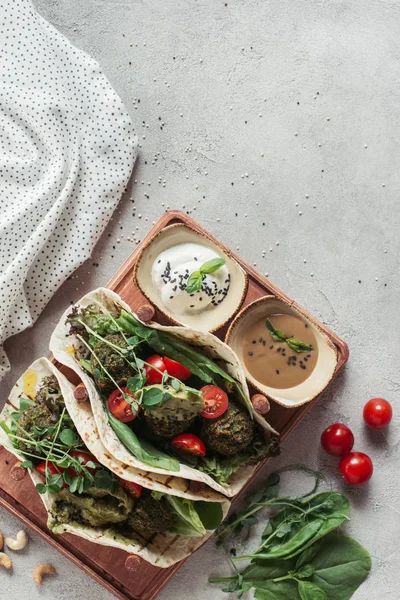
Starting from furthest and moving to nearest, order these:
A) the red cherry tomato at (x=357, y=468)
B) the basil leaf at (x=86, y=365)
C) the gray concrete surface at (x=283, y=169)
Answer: the gray concrete surface at (x=283, y=169) < the red cherry tomato at (x=357, y=468) < the basil leaf at (x=86, y=365)

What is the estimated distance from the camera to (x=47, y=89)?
3686 mm

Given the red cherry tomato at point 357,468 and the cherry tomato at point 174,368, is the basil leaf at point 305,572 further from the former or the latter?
the cherry tomato at point 174,368

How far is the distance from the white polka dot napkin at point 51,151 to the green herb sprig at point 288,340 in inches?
41.9

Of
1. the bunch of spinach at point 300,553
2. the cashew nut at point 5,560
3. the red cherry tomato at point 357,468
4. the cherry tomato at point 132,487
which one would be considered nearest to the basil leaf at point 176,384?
the cherry tomato at point 132,487

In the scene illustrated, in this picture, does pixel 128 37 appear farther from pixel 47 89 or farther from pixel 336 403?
pixel 336 403

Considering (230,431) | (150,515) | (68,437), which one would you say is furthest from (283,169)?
(150,515)

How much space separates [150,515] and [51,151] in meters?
1.87

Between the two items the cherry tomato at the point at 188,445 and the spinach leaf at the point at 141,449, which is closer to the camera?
the spinach leaf at the point at 141,449

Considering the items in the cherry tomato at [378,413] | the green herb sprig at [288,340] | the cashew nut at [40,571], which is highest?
the green herb sprig at [288,340]

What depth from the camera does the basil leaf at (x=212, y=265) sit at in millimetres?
3266

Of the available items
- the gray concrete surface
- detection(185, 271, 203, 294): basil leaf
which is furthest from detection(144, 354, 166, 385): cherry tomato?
the gray concrete surface

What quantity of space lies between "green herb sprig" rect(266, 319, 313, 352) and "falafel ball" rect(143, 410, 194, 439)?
55 centimetres

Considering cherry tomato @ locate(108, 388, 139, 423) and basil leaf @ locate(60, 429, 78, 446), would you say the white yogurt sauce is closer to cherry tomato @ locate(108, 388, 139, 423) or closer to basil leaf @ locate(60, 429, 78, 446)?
cherry tomato @ locate(108, 388, 139, 423)

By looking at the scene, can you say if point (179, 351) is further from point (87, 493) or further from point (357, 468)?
point (357, 468)
